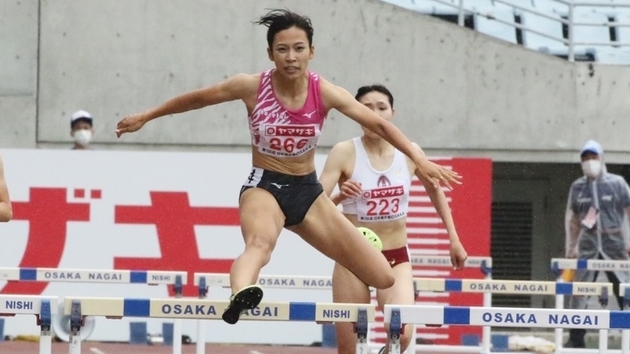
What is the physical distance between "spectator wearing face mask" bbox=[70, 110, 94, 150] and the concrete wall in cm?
192

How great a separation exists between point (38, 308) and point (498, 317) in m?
2.32

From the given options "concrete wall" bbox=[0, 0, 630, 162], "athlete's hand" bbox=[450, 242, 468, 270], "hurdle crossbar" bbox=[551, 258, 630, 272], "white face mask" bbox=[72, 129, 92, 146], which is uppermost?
"concrete wall" bbox=[0, 0, 630, 162]

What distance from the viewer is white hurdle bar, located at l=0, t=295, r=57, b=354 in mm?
7816

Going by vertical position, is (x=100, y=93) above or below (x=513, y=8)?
below

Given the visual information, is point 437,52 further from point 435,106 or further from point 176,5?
point 176,5

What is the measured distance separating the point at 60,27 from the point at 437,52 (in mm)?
4288

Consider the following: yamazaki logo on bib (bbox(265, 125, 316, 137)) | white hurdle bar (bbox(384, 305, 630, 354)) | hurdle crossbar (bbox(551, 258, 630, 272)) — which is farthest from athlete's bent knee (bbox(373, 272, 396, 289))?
hurdle crossbar (bbox(551, 258, 630, 272))

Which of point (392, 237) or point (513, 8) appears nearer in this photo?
point (392, 237)

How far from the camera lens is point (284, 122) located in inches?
306

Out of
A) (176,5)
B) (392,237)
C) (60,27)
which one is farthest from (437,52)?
(392,237)

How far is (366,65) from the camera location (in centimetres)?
1806

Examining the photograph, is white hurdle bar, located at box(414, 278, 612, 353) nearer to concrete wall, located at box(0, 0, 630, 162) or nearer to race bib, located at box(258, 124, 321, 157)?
race bib, located at box(258, 124, 321, 157)

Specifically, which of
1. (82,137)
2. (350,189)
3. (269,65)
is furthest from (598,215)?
(350,189)

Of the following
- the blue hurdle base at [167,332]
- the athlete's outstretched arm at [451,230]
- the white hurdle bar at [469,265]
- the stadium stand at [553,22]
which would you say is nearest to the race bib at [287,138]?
the athlete's outstretched arm at [451,230]
